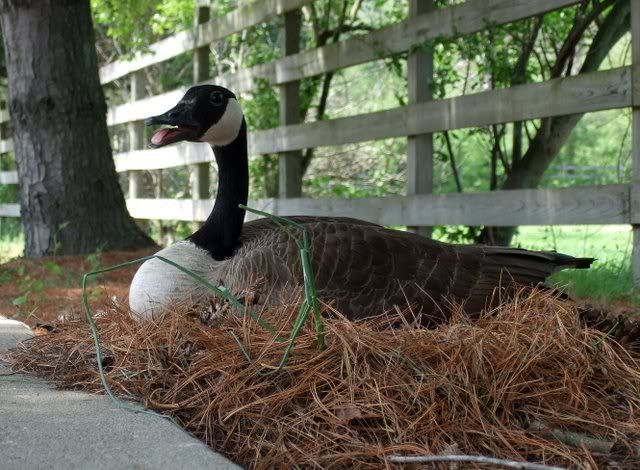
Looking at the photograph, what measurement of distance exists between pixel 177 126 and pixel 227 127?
0.89ft

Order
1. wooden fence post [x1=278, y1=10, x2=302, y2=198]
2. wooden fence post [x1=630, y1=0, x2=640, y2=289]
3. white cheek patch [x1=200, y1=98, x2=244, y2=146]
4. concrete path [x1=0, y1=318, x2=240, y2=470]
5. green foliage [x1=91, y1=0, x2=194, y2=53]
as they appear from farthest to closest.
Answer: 1. green foliage [x1=91, y1=0, x2=194, y2=53]
2. wooden fence post [x1=278, y1=10, x2=302, y2=198]
3. wooden fence post [x1=630, y1=0, x2=640, y2=289]
4. white cheek patch [x1=200, y1=98, x2=244, y2=146]
5. concrete path [x1=0, y1=318, x2=240, y2=470]

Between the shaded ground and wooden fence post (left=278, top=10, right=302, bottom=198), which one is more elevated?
wooden fence post (left=278, top=10, right=302, bottom=198)

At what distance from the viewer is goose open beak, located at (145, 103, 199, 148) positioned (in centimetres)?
345

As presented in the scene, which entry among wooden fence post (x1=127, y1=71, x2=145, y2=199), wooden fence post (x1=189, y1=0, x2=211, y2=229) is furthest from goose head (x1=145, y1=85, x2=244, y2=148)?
wooden fence post (x1=127, y1=71, x2=145, y2=199)

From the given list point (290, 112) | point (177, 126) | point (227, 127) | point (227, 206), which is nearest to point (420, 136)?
point (290, 112)

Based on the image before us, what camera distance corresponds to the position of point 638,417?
7.06 ft

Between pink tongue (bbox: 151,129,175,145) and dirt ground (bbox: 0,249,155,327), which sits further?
dirt ground (bbox: 0,249,155,327)

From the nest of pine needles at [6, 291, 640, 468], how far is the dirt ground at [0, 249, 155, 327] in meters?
1.01

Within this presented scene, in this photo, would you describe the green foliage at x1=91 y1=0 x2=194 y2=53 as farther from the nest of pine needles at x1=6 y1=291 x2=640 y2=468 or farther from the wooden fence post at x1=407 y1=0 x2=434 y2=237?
the nest of pine needles at x1=6 y1=291 x2=640 y2=468

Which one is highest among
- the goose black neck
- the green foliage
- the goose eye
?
the green foliage

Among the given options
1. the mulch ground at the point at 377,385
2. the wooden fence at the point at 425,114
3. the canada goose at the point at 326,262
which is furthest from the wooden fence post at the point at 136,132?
the mulch ground at the point at 377,385

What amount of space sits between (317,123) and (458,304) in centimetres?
358

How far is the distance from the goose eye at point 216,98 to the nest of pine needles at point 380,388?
1.35 meters

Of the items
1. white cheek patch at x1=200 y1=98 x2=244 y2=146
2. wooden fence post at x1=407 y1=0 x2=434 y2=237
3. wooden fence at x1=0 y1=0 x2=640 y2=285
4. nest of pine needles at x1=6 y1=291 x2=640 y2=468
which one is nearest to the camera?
nest of pine needles at x1=6 y1=291 x2=640 y2=468
